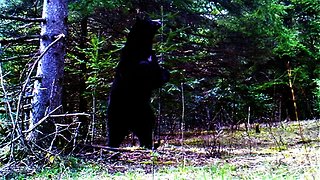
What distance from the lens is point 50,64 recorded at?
246 inches

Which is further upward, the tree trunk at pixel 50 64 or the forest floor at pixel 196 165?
the tree trunk at pixel 50 64

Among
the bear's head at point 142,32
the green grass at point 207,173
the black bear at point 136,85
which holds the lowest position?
the green grass at point 207,173

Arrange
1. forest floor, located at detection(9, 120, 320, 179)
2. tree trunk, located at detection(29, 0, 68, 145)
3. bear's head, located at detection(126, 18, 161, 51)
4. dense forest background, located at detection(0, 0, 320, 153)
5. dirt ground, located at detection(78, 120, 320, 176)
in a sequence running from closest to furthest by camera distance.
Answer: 1. forest floor, located at detection(9, 120, 320, 179)
2. dirt ground, located at detection(78, 120, 320, 176)
3. tree trunk, located at detection(29, 0, 68, 145)
4. bear's head, located at detection(126, 18, 161, 51)
5. dense forest background, located at detection(0, 0, 320, 153)

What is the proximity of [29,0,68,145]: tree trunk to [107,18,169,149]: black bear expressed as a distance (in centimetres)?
85

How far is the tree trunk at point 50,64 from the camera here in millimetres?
6191

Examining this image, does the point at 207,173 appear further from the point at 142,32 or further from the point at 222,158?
the point at 142,32

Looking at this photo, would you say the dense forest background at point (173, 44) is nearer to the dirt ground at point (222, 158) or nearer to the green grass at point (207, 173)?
the dirt ground at point (222, 158)

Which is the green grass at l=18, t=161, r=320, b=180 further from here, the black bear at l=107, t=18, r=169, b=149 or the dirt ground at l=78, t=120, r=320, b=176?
the black bear at l=107, t=18, r=169, b=149

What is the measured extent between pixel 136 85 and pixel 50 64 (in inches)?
50.5

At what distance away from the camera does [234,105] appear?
12414mm

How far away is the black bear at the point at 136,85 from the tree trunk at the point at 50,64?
2.79ft

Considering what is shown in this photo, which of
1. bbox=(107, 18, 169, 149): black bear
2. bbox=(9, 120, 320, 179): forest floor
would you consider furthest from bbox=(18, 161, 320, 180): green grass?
bbox=(107, 18, 169, 149): black bear

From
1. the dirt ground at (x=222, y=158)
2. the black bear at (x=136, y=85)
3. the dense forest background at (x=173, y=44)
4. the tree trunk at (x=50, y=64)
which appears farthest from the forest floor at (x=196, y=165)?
the dense forest background at (x=173, y=44)

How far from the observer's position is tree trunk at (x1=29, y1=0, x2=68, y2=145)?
20.3ft
